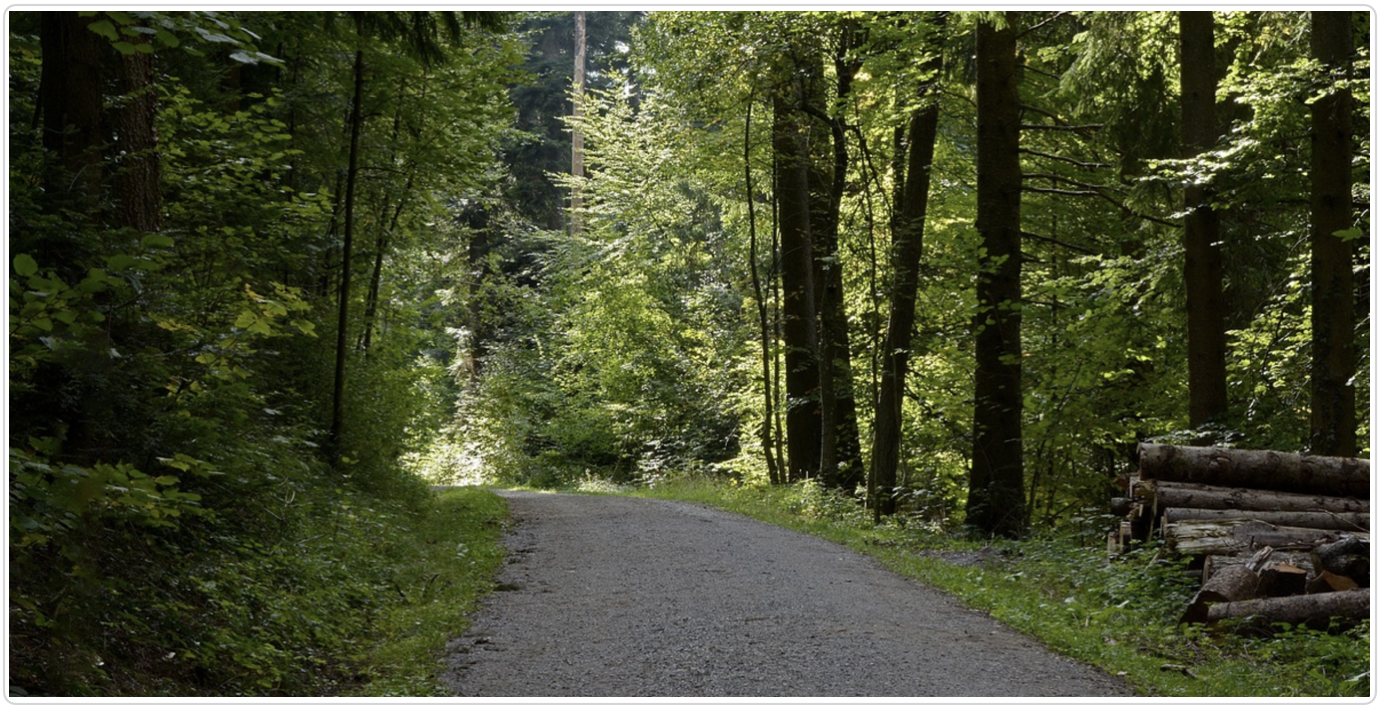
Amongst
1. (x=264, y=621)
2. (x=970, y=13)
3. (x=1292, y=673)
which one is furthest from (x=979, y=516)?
(x=264, y=621)

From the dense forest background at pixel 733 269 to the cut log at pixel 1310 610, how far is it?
10.4 ft

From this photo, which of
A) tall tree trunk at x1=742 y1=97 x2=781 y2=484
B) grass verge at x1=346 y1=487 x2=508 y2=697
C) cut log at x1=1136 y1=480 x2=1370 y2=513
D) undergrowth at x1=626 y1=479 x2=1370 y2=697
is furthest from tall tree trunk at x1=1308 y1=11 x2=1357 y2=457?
tall tree trunk at x1=742 y1=97 x2=781 y2=484

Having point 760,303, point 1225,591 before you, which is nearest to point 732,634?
point 1225,591

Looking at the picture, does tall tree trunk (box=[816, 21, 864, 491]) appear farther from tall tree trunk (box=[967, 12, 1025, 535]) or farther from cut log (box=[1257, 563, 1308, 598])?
cut log (box=[1257, 563, 1308, 598])

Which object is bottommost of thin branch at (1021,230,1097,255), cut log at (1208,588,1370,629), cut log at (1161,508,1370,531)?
cut log at (1208,588,1370,629)

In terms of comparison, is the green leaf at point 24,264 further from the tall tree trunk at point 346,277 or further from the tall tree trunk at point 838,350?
the tall tree trunk at point 838,350

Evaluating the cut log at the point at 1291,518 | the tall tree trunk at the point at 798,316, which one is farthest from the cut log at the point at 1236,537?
the tall tree trunk at the point at 798,316

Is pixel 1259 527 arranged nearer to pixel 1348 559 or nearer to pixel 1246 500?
pixel 1246 500

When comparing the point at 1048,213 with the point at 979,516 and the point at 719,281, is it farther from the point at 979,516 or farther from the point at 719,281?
the point at 719,281

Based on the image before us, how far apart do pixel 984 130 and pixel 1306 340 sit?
4053 millimetres

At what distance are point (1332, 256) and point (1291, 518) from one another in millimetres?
2456

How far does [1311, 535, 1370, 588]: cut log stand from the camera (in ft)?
22.1

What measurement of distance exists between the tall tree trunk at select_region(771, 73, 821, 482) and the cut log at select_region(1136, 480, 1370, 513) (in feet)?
32.0

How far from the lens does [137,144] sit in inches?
268
